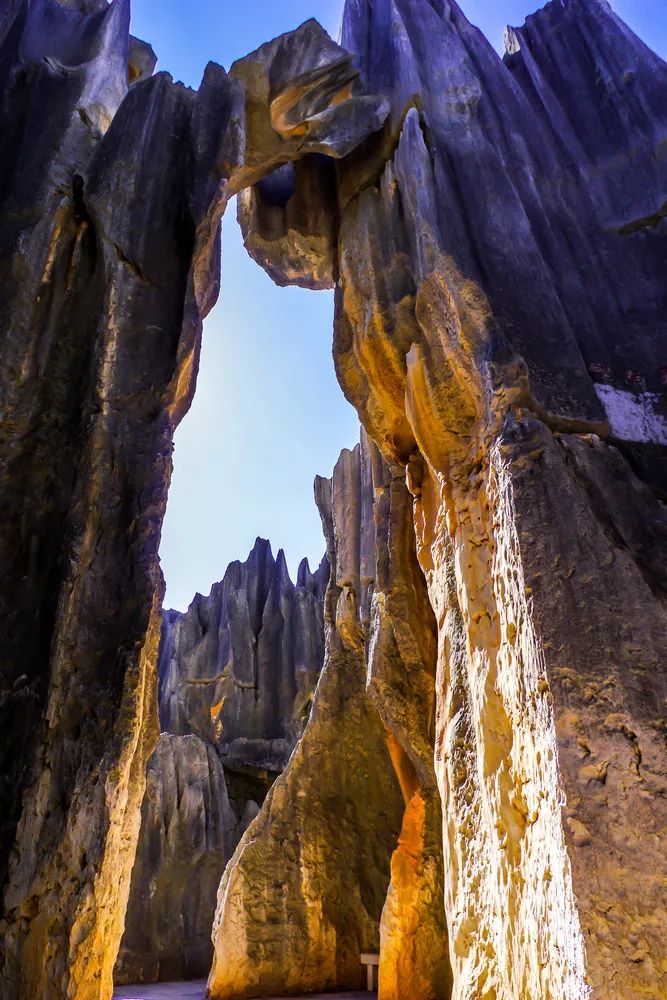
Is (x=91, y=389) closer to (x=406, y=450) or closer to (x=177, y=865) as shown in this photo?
(x=406, y=450)

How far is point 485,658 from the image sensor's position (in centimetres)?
558

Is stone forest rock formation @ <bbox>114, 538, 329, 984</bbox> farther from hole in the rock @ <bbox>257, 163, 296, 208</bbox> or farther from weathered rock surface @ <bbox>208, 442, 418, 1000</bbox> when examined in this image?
hole in the rock @ <bbox>257, 163, 296, 208</bbox>

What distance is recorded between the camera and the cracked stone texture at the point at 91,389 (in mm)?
4660

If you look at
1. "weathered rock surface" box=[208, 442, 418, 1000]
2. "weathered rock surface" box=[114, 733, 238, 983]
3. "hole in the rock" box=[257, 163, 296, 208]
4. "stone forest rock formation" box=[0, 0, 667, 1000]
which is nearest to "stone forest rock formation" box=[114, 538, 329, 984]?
"weathered rock surface" box=[114, 733, 238, 983]

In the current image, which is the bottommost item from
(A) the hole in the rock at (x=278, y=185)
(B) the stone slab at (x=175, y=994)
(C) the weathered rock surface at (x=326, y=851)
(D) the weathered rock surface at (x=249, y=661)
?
(B) the stone slab at (x=175, y=994)

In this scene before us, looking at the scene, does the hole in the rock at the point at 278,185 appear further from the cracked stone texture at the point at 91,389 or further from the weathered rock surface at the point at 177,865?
the weathered rock surface at the point at 177,865

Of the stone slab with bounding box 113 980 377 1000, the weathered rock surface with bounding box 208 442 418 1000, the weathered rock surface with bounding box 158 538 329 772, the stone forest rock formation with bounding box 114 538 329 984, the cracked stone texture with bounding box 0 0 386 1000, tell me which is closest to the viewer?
the cracked stone texture with bounding box 0 0 386 1000

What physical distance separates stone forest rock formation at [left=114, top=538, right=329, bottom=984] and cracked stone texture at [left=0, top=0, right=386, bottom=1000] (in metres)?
13.3

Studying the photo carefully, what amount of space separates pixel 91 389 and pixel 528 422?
3817 mm

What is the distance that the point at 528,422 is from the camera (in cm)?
539

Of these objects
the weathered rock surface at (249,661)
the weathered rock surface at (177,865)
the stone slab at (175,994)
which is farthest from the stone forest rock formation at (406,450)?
the weathered rock surface at (249,661)

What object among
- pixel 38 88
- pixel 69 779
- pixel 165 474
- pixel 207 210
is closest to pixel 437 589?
pixel 165 474

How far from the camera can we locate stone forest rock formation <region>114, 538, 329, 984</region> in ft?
53.2

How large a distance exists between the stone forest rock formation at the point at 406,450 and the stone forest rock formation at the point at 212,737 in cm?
700
